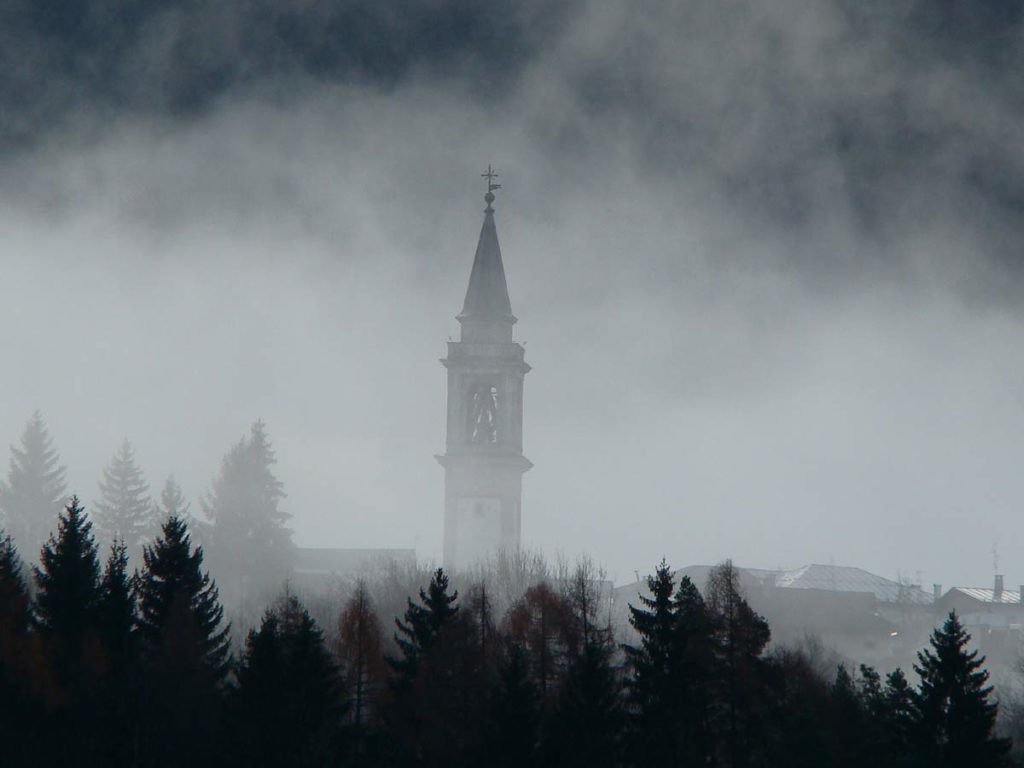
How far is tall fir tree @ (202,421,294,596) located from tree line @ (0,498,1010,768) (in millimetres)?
36414

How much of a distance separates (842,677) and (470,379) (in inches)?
2116

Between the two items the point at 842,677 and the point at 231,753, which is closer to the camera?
the point at 231,753

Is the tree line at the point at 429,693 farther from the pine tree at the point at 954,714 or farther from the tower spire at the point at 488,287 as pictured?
the tower spire at the point at 488,287

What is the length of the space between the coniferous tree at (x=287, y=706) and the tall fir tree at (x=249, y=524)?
44.2 meters

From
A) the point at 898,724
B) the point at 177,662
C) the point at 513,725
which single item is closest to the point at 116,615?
the point at 177,662

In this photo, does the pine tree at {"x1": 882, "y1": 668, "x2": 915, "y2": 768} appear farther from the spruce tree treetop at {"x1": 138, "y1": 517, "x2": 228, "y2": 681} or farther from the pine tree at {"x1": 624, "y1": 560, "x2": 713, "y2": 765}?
the spruce tree treetop at {"x1": 138, "y1": 517, "x2": 228, "y2": 681}

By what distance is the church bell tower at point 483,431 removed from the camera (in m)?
111

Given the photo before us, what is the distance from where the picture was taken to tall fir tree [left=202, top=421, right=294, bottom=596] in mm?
101438

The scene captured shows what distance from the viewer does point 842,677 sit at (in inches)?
2411

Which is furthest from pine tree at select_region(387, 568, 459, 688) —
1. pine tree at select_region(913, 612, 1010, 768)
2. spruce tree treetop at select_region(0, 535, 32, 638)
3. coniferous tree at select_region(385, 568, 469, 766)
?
pine tree at select_region(913, 612, 1010, 768)

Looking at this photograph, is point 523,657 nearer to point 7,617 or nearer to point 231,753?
point 231,753

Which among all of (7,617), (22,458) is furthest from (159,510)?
(7,617)

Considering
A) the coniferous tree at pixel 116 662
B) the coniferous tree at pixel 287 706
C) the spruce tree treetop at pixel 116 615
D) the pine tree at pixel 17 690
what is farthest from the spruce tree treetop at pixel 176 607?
the pine tree at pixel 17 690

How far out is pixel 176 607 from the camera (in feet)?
195
